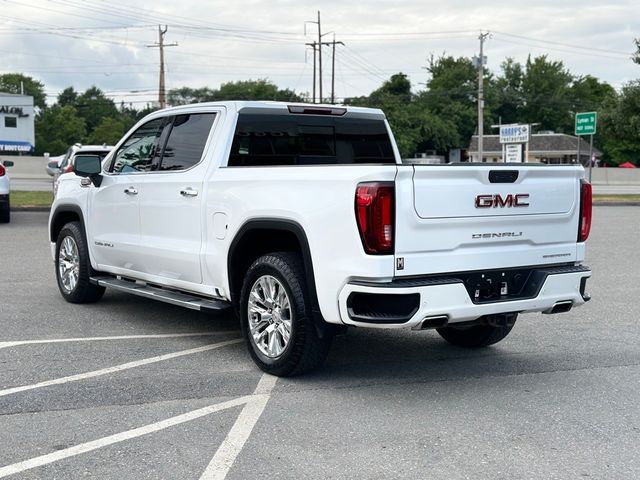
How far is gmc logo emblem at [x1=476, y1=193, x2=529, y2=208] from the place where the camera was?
534 centimetres

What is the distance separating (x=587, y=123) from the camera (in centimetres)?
3288

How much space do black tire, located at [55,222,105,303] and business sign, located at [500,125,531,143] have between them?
31920mm

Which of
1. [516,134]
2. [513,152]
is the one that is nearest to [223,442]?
[516,134]

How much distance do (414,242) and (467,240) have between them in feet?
1.41

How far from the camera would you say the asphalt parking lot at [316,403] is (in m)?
4.24

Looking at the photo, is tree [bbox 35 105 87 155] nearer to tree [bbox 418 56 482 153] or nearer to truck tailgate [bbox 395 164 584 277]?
tree [bbox 418 56 482 153]

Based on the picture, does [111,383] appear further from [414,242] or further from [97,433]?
[414,242]

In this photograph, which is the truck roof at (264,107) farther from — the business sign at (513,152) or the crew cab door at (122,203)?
the business sign at (513,152)

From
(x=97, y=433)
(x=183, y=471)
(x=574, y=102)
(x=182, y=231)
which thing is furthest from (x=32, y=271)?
(x=574, y=102)

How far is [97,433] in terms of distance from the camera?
464cm

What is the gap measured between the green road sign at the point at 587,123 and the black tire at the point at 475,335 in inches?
1073

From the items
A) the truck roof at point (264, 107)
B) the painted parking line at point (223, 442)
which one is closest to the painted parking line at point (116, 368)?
the painted parking line at point (223, 442)

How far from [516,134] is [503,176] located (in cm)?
3469

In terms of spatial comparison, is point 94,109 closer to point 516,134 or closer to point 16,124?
point 16,124
